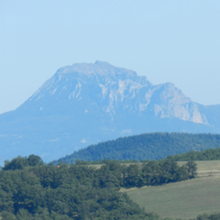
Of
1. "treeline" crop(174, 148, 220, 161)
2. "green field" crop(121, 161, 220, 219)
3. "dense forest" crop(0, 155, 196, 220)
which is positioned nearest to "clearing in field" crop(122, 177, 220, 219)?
"green field" crop(121, 161, 220, 219)

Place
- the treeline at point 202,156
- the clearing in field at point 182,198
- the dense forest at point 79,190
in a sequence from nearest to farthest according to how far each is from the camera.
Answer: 1. the dense forest at point 79,190
2. the clearing in field at point 182,198
3. the treeline at point 202,156

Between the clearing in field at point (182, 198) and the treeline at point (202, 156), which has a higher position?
the treeline at point (202, 156)

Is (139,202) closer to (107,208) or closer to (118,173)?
(107,208)

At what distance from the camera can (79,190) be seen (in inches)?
3177

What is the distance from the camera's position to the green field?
2795 inches

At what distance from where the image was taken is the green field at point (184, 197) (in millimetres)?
70994

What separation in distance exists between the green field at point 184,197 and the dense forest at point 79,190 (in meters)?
3.14

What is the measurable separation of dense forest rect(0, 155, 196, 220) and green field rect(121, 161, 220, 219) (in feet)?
10.3

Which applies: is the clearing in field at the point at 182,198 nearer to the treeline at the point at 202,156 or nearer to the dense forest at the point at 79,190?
the dense forest at the point at 79,190

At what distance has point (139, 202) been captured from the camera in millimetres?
80500

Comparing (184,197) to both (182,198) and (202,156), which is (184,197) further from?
(202,156)

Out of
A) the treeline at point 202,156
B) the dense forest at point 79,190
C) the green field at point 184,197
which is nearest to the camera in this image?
the dense forest at point 79,190

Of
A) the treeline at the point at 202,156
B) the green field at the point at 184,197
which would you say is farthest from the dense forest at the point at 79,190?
the treeline at the point at 202,156

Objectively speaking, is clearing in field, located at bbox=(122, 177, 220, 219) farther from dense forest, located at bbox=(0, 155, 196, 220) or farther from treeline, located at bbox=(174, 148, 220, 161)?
treeline, located at bbox=(174, 148, 220, 161)
